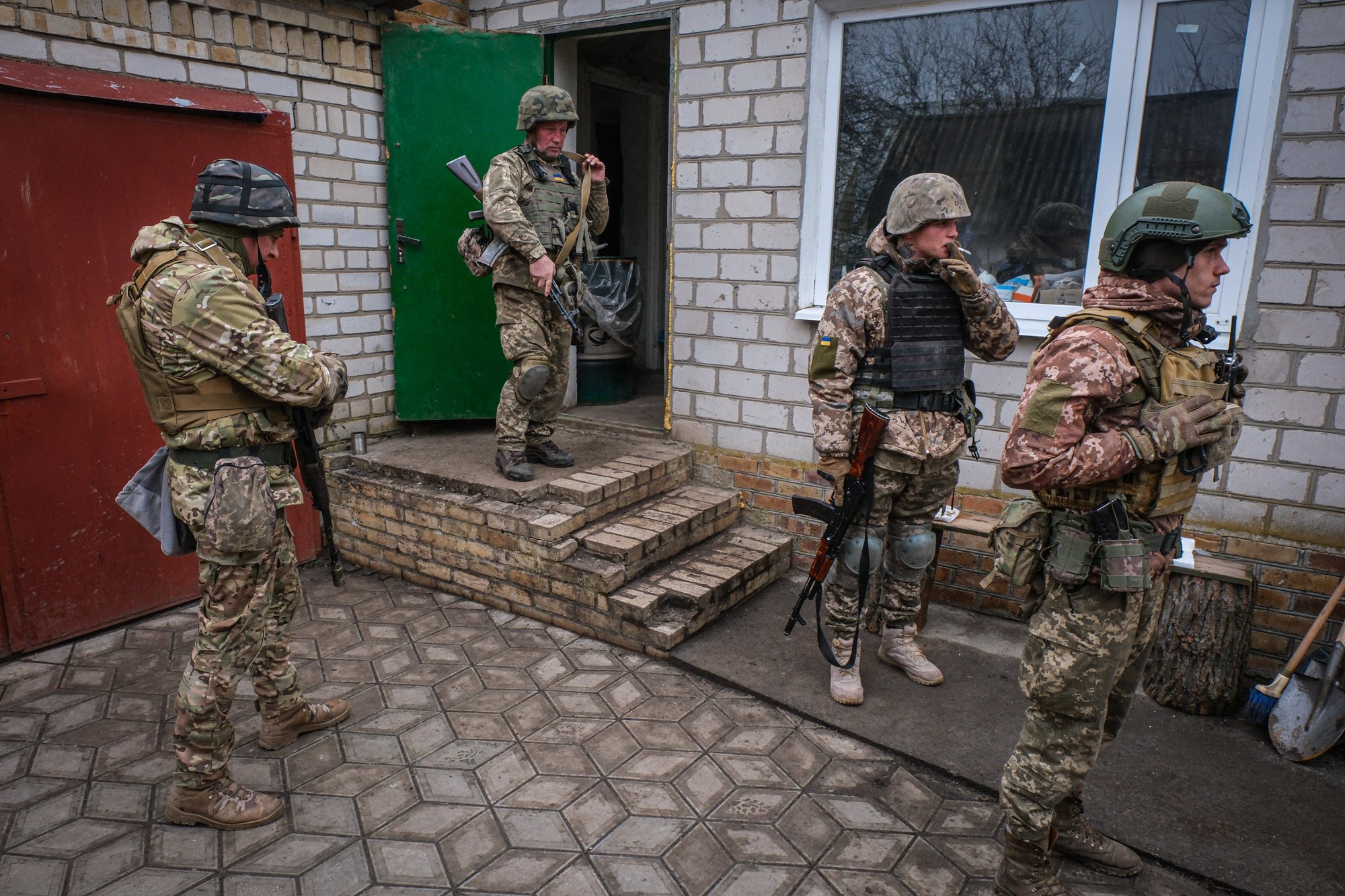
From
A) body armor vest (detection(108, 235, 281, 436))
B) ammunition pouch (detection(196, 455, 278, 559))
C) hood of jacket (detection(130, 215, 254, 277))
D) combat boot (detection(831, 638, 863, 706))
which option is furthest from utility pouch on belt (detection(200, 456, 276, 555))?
combat boot (detection(831, 638, 863, 706))

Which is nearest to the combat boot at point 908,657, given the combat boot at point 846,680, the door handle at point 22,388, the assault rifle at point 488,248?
the combat boot at point 846,680

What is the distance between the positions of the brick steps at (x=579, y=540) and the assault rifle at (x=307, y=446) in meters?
1.23

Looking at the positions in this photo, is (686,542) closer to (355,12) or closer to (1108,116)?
(1108,116)

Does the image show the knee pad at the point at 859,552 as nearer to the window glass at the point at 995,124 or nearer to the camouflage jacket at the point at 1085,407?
the camouflage jacket at the point at 1085,407

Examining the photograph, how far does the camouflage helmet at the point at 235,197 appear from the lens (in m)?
2.66

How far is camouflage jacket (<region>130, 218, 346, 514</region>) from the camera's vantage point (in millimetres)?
2502

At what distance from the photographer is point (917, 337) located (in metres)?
3.25

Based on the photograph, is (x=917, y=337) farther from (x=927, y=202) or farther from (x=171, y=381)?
(x=171, y=381)

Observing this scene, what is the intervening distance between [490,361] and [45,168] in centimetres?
257

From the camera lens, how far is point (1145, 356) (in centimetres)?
216

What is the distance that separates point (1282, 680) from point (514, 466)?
3.66 metres

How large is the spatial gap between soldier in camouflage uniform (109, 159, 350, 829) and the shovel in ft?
12.4

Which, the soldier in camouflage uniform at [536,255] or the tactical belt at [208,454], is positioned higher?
the soldier in camouflage uniform at [536,255]

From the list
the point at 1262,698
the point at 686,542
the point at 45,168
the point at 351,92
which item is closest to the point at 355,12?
the point at 351,92
